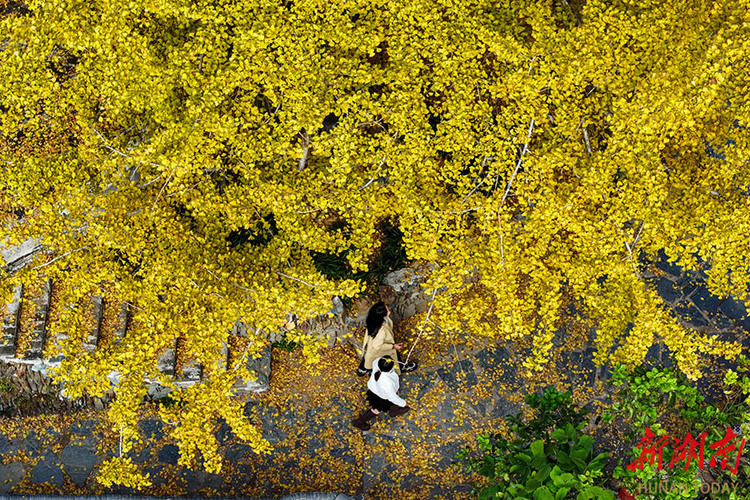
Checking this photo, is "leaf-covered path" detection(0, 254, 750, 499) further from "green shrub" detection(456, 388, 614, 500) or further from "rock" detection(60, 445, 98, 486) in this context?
"green shrub" detection(456, 388, 614, 500)

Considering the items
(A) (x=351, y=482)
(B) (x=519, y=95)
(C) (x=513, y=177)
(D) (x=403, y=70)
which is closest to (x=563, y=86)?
(B) (x=519, y=95)

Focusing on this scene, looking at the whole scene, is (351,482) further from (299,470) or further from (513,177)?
(513,177)

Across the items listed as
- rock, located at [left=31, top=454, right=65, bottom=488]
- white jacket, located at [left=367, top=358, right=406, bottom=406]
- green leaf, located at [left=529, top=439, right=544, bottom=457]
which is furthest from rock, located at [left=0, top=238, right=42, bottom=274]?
green leaf, located at [left=529, top=439, right=544, bottom=457]

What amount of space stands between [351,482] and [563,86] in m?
8.30

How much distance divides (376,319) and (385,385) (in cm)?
131

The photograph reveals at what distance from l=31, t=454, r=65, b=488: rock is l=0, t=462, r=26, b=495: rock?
0.25 meters

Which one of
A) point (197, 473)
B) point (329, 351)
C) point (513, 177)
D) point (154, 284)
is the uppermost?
point (513, 177)

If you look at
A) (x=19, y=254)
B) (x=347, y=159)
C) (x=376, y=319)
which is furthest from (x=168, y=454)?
(x=347, y=159)

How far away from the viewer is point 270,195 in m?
7.79

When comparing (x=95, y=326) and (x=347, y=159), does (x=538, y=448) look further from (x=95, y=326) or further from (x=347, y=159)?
(x=95, y=326)

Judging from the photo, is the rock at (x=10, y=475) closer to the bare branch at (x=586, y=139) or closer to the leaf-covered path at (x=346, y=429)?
the leaf-covered path at (x=346, y=429)

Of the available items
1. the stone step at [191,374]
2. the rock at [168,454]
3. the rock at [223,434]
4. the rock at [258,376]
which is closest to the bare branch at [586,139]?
the rock at [258,376]

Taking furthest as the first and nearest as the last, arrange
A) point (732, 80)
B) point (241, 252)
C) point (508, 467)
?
point (241, 252), point (732, 80), point (508, 467)

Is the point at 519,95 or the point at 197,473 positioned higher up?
the point at 519,95
